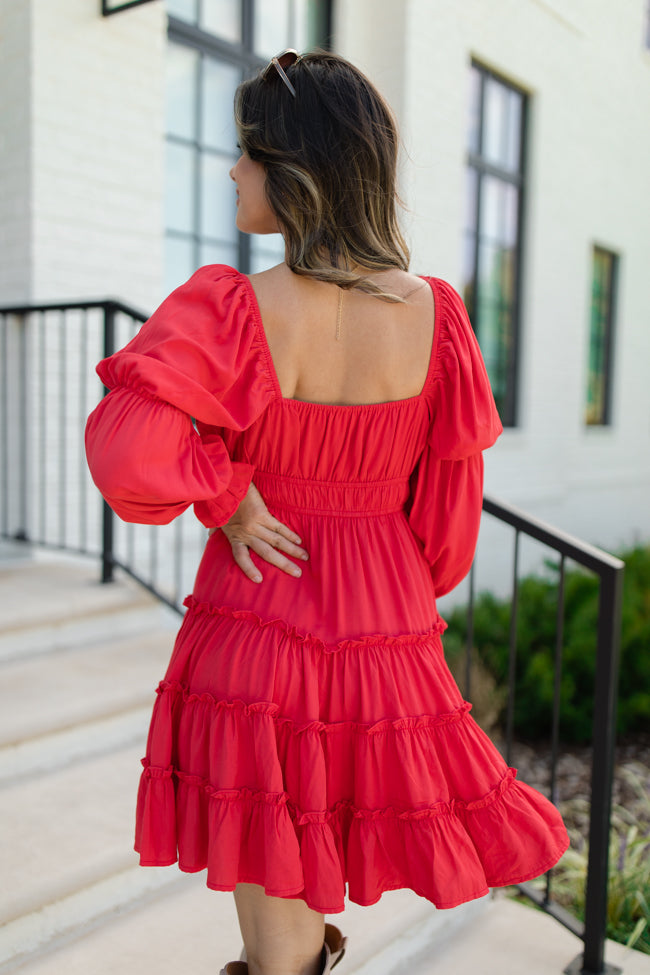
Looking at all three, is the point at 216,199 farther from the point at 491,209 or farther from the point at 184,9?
the point at 491,209

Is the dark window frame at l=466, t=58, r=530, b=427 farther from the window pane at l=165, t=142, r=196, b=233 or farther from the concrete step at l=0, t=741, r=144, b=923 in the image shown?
the concrete step at l=0, t=741, r=144, b=923

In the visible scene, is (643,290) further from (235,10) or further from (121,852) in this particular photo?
(121,852)

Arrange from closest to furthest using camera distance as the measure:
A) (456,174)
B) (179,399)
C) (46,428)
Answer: (179,399)
(46,428)
(456,174)

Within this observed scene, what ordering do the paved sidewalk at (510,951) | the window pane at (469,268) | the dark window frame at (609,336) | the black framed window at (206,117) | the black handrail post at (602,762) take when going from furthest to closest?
the dark window frame at (609,336) < the window pane at (469,268) < the black framed window at (206,117) < the paved sidewalk at (510,951) < the black handrail post at (602,762)

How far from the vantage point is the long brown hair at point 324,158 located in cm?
111

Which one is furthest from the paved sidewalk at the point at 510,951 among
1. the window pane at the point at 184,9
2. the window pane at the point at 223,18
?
the window pane at the point at 223,18

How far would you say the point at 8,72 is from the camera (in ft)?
11.7

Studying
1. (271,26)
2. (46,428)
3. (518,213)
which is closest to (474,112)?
(518,213)

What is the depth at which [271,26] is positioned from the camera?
495 centimetres

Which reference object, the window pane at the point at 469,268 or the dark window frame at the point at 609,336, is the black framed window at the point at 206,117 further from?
the dark window frame at the point at 609,336

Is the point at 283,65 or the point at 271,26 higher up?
the point at 271,26

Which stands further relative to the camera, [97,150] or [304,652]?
[97,150]

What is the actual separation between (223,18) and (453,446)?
4412mm

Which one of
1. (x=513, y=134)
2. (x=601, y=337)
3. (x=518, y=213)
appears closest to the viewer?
(x=513, y=134)
